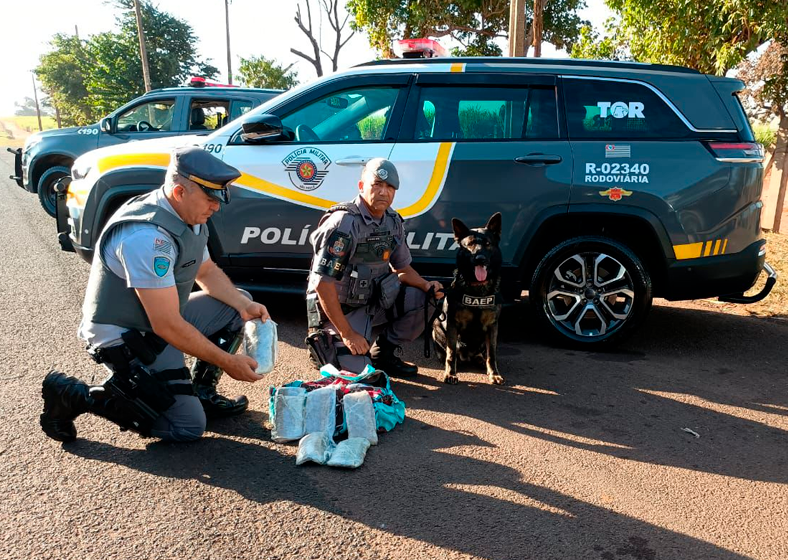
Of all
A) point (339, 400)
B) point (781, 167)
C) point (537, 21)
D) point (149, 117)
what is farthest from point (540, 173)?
point (537, 21)

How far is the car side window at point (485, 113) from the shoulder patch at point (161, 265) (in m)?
2.38

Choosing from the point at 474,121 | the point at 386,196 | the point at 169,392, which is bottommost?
the point at 169,392

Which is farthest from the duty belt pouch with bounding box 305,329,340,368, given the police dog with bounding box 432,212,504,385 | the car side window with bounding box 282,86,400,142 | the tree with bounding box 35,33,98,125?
the tree with bounding box 35,33,98,125

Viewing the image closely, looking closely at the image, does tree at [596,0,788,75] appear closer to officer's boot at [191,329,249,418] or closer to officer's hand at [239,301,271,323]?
officer's hand at [239,301,271,323]

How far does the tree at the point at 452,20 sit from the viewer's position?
15.6 meters


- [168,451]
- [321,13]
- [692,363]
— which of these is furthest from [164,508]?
[321,13]

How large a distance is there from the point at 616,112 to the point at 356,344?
2.54 meters

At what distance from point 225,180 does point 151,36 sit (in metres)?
33.8

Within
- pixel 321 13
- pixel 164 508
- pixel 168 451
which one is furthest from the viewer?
pixel 321 13

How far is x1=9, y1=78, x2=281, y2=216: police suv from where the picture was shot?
29.1ft

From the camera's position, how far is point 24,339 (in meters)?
4.64

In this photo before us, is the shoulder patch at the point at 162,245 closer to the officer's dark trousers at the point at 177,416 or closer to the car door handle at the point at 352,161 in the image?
the officer's dark trousers at the point at 177,416

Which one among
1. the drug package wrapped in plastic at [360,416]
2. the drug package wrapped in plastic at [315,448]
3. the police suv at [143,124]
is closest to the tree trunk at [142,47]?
the police suv at [143,124]

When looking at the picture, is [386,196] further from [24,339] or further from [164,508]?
[24,339]
